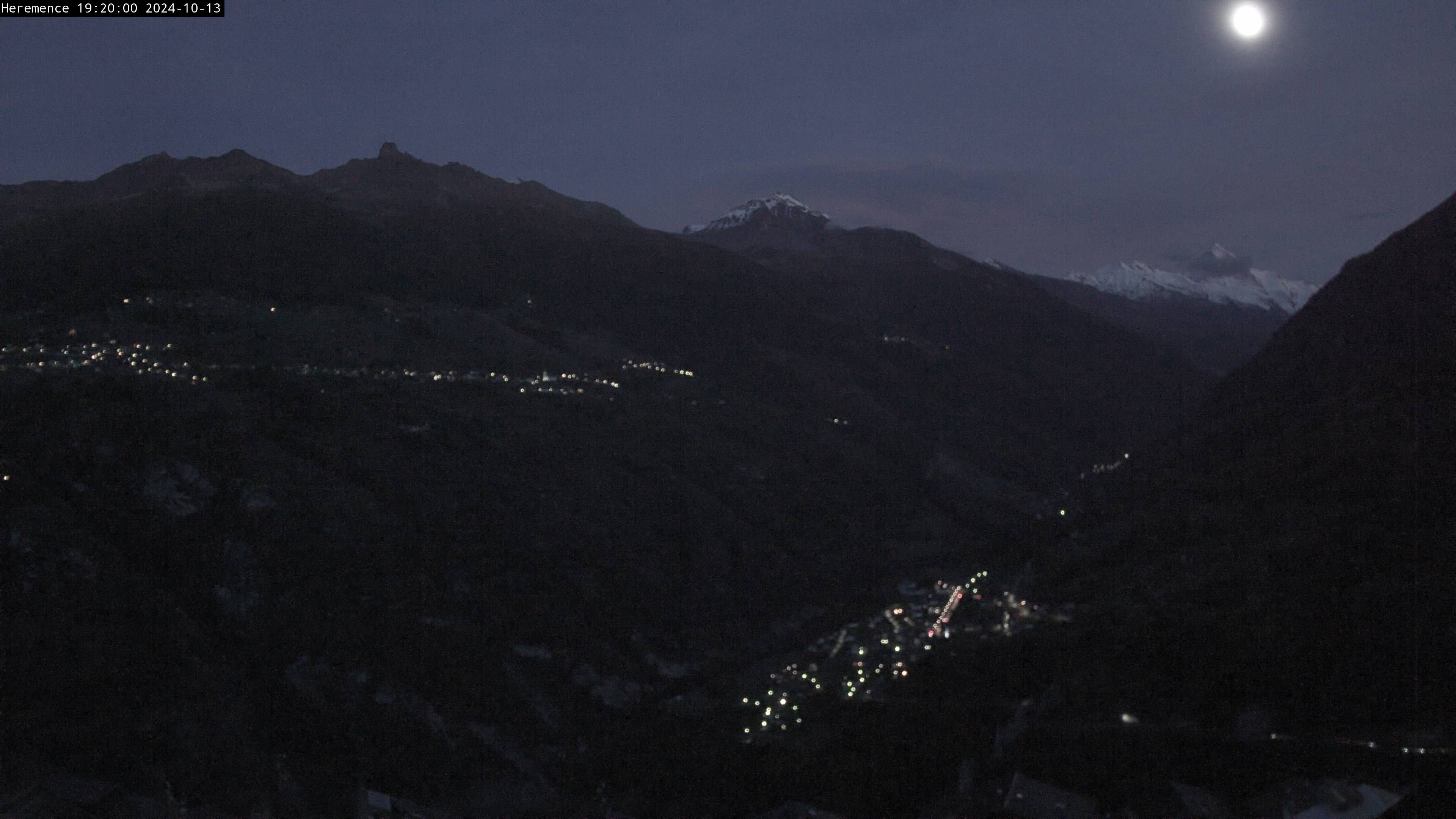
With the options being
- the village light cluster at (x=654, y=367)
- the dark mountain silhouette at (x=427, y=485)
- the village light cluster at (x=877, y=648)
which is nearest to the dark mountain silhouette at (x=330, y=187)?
the dark mountain silhouette at (x=427, y=485)

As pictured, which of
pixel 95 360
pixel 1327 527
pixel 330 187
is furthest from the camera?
pixel 330 187

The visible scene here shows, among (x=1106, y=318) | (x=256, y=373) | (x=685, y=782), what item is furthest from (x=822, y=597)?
(x=1106, y=318)

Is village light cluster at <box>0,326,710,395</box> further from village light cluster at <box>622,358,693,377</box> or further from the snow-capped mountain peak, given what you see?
the snow-capped mountain peak

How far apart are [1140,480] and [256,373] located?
47.4 metres

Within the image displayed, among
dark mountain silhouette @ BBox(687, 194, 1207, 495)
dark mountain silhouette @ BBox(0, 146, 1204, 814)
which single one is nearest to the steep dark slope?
dark mountain silhouette @ BBox(0, 146, 1204, 814)

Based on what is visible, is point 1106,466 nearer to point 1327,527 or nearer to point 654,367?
point 654,367

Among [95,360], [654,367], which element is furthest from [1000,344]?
[95,360]

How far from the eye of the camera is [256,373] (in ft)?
158

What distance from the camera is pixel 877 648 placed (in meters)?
41.6

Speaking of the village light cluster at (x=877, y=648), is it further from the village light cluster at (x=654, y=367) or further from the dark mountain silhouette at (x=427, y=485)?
the village light cluster at (x=654, y=367)

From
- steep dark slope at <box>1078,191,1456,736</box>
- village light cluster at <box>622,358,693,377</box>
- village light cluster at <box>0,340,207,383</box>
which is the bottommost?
steep dark slope at <box>1078,191,1456,736</box>

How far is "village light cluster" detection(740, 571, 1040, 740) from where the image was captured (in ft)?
120

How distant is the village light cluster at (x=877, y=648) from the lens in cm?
3672

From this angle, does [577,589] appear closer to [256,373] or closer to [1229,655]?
[256,373]
